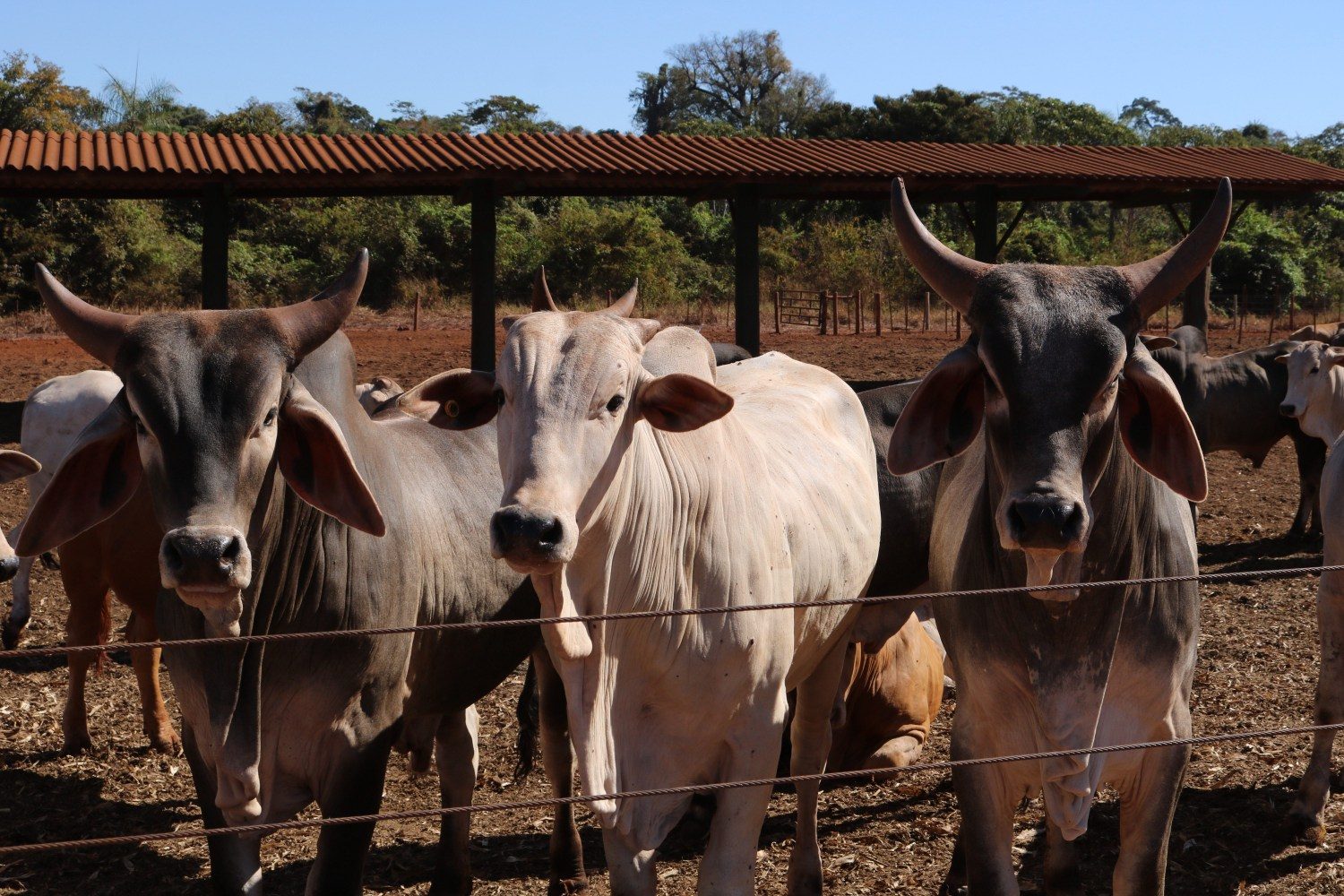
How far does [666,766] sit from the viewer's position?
3496 millimetres

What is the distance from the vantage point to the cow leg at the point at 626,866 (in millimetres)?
3477

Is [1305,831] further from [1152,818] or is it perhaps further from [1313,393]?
[1313,393]

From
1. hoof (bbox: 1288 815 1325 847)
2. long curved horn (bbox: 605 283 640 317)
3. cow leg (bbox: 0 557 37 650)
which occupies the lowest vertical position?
hoof (bbox: 1288 815 1325 847)

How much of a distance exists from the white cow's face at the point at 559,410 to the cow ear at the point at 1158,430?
941 millimetres

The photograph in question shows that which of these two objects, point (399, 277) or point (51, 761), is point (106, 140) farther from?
point (399, 277)

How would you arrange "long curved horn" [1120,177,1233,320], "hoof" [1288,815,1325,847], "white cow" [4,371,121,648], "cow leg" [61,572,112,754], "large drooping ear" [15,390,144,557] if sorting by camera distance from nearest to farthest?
"long curved horn" [1120,177,1233,320]
"large drooping ear" [15,390,144,557]
"hoof" [1288,815,1325,847]
"cow leg" [61,572,112,754]
"white cow" [4,371,121,648]

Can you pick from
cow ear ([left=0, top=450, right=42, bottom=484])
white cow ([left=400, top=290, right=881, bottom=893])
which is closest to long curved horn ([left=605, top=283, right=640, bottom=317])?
white cow ([left=400, top=290, right=881, bottom=893])

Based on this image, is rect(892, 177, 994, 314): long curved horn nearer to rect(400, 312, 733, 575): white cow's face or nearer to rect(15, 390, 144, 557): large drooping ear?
rect(400, 312, 733, 575): white cow's face

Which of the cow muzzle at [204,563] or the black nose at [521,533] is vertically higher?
the black nose at [521,533]

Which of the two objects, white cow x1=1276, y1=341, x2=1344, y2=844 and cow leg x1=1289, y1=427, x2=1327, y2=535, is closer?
white cow x1=1276, y1=341, x2=1344, y2=844

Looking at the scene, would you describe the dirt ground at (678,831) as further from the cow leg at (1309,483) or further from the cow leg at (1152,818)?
the cow leg at (1309,483)

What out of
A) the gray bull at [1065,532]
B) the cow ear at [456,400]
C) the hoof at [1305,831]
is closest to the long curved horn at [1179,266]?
the gray bull at [1065,532]

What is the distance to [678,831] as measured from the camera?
5043mm

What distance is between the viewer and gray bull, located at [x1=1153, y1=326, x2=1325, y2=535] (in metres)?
11.7
